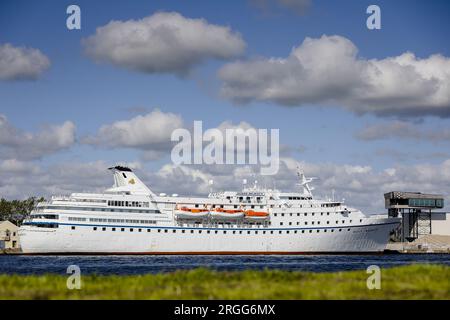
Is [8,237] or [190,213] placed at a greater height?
[190,213]

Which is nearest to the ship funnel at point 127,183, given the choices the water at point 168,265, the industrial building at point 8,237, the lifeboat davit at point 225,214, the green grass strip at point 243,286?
the lifeboat davit at point 225,214

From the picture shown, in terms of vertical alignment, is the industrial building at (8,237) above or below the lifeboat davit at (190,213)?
below

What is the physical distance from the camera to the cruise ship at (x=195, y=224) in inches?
3775

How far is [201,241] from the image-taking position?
102 metres

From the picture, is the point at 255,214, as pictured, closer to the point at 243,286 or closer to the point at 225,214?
the point at 225,214

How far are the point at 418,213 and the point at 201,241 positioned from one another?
61.0 m

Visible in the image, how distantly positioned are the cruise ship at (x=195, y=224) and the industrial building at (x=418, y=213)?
30.2 metres

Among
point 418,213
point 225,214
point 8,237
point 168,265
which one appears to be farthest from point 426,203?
point 8,237

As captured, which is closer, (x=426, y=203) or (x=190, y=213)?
(x=190, y=213)

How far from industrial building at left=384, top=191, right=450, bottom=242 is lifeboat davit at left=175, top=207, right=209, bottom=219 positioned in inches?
2100

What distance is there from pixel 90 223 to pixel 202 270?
239ft

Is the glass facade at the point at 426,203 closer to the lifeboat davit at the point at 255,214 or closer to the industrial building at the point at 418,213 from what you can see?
the industrial building at the point at 418,213

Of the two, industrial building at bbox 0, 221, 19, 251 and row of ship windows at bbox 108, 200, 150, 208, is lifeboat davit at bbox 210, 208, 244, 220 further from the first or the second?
industrial building at bbox 0, 221, 19, 251

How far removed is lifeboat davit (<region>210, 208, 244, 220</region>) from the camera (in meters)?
102
